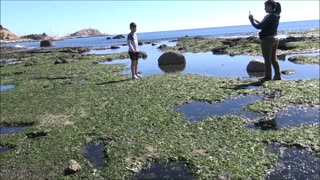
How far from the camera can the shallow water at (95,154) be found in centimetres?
920

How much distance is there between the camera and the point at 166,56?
30.0 m

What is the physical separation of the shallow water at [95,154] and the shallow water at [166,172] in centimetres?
119

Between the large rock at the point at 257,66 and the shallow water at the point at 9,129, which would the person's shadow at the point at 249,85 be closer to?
the large rock at the point at 257,66

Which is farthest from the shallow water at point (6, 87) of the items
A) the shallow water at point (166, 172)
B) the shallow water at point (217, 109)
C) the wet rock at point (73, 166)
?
the shallow water at point (166, 172)

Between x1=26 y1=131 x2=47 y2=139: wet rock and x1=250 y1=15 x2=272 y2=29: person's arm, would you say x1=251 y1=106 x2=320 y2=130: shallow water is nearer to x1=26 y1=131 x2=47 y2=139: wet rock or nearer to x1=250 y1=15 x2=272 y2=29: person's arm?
x1=250 y1=15 x2=272 y2=29: person's arm

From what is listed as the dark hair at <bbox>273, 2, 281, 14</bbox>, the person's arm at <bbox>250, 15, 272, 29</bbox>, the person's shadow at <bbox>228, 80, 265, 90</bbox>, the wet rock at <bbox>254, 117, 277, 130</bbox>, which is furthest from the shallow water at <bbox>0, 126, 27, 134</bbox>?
the dark hair at <bbox>273, 2, 281, 14</bbox>

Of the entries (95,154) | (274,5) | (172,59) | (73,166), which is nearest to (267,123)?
(95,154)

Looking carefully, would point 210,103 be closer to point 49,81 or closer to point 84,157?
point 84,157

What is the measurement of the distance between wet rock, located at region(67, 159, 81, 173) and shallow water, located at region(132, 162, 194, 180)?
4.81 feet

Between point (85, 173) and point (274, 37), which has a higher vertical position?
point (274, 37)

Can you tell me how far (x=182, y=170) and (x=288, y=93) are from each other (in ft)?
25.4

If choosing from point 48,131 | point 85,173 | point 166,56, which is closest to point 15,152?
point 48,131

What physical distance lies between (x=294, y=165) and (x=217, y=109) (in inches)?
202

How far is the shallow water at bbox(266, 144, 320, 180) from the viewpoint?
26.0 ft
